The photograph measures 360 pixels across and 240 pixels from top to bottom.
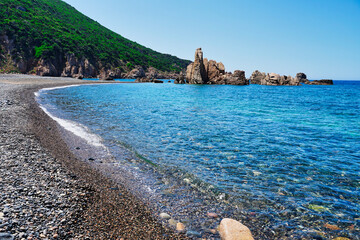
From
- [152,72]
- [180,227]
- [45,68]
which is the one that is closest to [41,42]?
[45,68]

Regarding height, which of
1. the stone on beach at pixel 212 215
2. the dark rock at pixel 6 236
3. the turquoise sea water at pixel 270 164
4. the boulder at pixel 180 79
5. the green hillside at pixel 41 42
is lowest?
the stone on beach at pixel 212 215

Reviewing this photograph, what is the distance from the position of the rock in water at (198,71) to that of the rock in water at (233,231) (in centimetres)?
9855

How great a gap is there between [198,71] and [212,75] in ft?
34.7

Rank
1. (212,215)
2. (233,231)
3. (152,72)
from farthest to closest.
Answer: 1. (152,72)
2. (212,215)
3. (233,231)

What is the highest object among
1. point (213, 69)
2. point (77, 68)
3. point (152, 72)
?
point (152, 72)

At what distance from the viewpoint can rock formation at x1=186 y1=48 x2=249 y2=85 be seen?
103 metres

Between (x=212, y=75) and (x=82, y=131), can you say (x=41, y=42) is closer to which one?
(x=212, y=75)

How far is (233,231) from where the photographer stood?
4.89m

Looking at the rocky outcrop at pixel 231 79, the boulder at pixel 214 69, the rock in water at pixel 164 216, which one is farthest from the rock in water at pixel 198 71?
the rock in water at pixel 164 216

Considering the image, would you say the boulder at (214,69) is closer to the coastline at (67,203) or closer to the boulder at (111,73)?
the boulder at (111,73)

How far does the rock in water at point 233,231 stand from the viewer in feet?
15.7

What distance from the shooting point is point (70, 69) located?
10538 centimetres

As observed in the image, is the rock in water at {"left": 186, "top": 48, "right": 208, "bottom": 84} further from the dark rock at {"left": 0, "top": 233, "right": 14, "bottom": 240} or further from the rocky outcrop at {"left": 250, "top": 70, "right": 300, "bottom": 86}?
the dark rock at {"left": 0, "top": 233, "right": 14, "bottom": 240}

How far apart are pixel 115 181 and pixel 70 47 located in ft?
409
